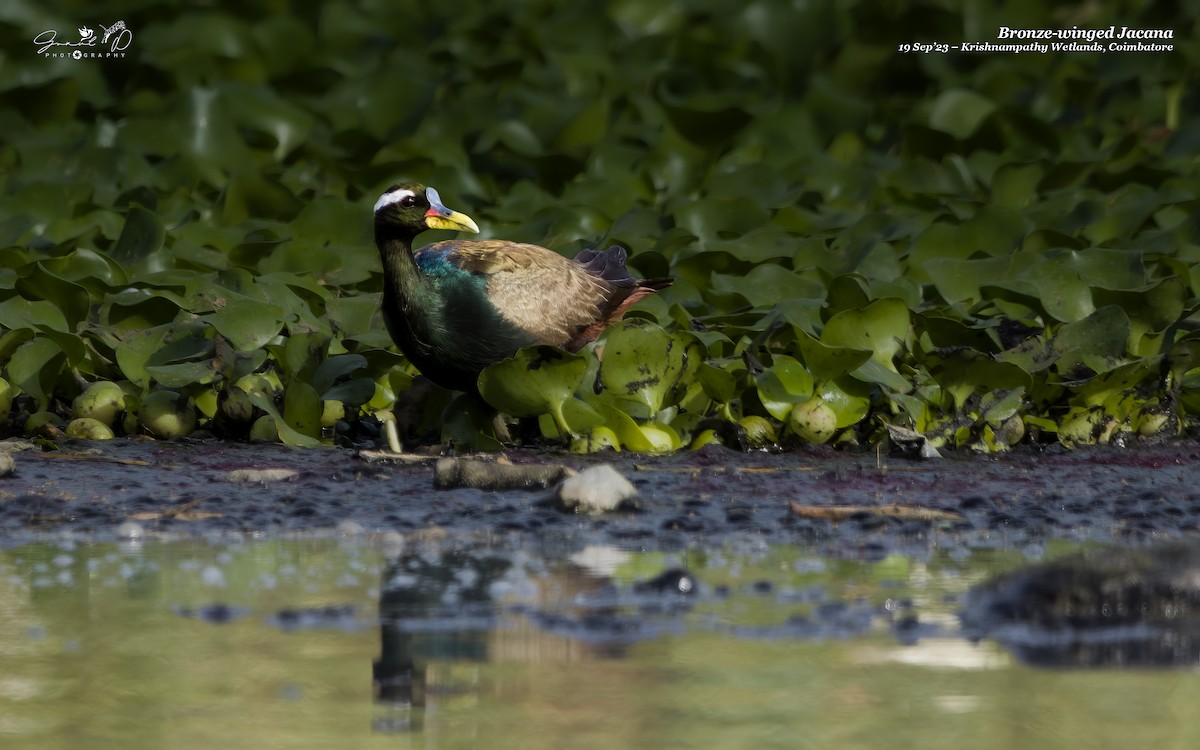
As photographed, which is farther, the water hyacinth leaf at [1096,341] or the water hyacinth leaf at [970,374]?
the water hyacinth leaf at [1096,341]


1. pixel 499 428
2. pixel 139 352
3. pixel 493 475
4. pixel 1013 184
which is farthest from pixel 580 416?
pixel 1013 184

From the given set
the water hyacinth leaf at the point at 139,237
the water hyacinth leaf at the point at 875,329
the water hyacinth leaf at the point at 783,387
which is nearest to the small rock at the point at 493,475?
the water hyacinth leaf at the point at 783,387

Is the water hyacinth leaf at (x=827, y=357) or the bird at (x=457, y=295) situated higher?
the bird at (x=457, y=295)

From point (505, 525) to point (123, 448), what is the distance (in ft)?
6.44

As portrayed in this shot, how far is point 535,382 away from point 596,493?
1068mm

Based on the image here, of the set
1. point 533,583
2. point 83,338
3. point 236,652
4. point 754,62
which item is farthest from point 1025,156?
point 236,652

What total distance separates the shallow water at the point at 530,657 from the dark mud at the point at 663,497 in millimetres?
238

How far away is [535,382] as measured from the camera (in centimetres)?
581

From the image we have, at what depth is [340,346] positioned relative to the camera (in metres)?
6.61

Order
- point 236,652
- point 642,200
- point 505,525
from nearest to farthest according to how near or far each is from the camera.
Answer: point 236,652
point 505,525
point 642,200

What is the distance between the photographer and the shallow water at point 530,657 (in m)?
2.90

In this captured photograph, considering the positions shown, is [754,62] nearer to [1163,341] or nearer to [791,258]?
[791,258]

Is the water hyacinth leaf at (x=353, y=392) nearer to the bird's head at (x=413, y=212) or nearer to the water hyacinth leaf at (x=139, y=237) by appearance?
the bird's head at (x=413, y=212)

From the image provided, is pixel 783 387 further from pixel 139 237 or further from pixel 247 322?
pixel 139 237
